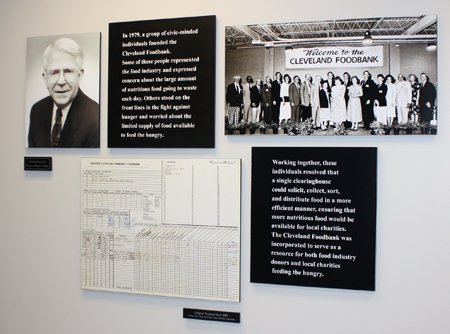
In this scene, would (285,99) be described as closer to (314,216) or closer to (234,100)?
(234,100)

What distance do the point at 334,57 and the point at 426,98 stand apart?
38 centimetres

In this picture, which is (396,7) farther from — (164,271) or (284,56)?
(164,271)

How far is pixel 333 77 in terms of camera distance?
1386 mm

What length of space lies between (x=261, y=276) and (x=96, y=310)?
79 cm

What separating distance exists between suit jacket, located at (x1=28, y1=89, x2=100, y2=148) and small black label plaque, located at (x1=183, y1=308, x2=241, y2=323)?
0.85 meters

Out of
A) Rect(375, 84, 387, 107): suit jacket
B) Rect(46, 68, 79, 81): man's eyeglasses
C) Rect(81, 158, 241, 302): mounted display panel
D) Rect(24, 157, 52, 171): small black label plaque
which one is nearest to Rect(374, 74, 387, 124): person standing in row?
Rect(375, 84, 387, 107): suit jacket

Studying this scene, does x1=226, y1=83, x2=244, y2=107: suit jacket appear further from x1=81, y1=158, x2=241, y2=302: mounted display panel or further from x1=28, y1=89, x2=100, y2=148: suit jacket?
x1=28, y1=89, x2=100, y2=148: suit jacket

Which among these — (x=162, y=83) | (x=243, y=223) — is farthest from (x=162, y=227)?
(x=162, y=83)

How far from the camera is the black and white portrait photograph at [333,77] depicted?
4.34ft

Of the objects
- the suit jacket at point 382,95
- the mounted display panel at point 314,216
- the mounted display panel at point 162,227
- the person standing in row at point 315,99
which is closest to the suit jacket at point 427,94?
the suit jacket at point 382,95

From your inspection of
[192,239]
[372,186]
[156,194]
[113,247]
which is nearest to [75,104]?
[156,194]

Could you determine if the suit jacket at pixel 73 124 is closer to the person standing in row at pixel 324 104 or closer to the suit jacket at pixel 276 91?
the suit jacket at pixel 276 91

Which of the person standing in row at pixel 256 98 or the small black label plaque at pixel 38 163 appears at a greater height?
the person standing in row at pixel 256 98

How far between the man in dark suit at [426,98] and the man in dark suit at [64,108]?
1360 millimetres
